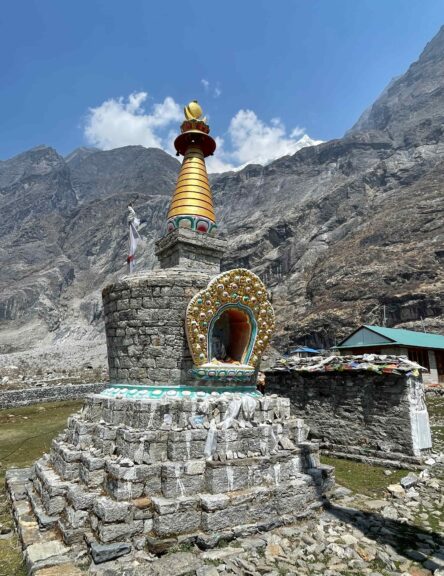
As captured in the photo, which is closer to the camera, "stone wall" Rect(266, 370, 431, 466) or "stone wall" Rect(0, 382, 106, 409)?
"stone wall" Rect(266, 370, 431, 466)

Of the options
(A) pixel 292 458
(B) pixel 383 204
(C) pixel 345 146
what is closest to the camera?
(A) pixel 292 458

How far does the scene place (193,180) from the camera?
10.7 metres

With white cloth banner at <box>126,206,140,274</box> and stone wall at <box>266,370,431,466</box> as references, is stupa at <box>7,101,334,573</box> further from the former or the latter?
stone wall at <box>266,370,431,466</box>


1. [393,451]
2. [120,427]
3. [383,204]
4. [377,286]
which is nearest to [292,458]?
[120,427]

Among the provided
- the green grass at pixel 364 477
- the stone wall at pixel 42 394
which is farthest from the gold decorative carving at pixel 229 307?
the stone wall at pixel 42 394

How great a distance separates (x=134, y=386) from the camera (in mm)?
7730

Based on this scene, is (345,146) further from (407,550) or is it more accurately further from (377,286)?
(407,550)

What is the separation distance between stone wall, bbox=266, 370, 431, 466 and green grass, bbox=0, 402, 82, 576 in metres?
8.93

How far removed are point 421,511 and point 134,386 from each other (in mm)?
6025

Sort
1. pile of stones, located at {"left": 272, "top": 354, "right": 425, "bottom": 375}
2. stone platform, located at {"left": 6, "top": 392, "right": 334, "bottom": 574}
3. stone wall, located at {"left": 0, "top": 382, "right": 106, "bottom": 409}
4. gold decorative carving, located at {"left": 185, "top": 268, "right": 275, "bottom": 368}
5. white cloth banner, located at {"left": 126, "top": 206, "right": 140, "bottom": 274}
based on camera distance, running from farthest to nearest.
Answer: stone wall, located at {"left": 0, "top": 382, "right": 106, "bottom": 409} < pile of stones, located at {"left": 272, "top": 354, "right": 425, "bottom": 375} < white cloth banner, located at {"left": 126, "top": 206, "right": 140, "bottom": 274} < gold decorative carving, located at {"left": 185, "top": 268, "right": 275, "bottom": 368} < stone platform, located at {"left": 6, "top": 392, "right": 334, "bottom": 574}

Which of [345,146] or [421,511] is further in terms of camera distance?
[345,146]

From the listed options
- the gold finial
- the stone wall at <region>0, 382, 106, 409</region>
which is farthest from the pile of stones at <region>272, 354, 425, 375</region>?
the stone wall at <region>0, 382, 106, 409</region>

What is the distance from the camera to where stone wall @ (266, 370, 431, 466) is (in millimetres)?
10633

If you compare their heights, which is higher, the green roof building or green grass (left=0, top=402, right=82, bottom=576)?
the green roof building
